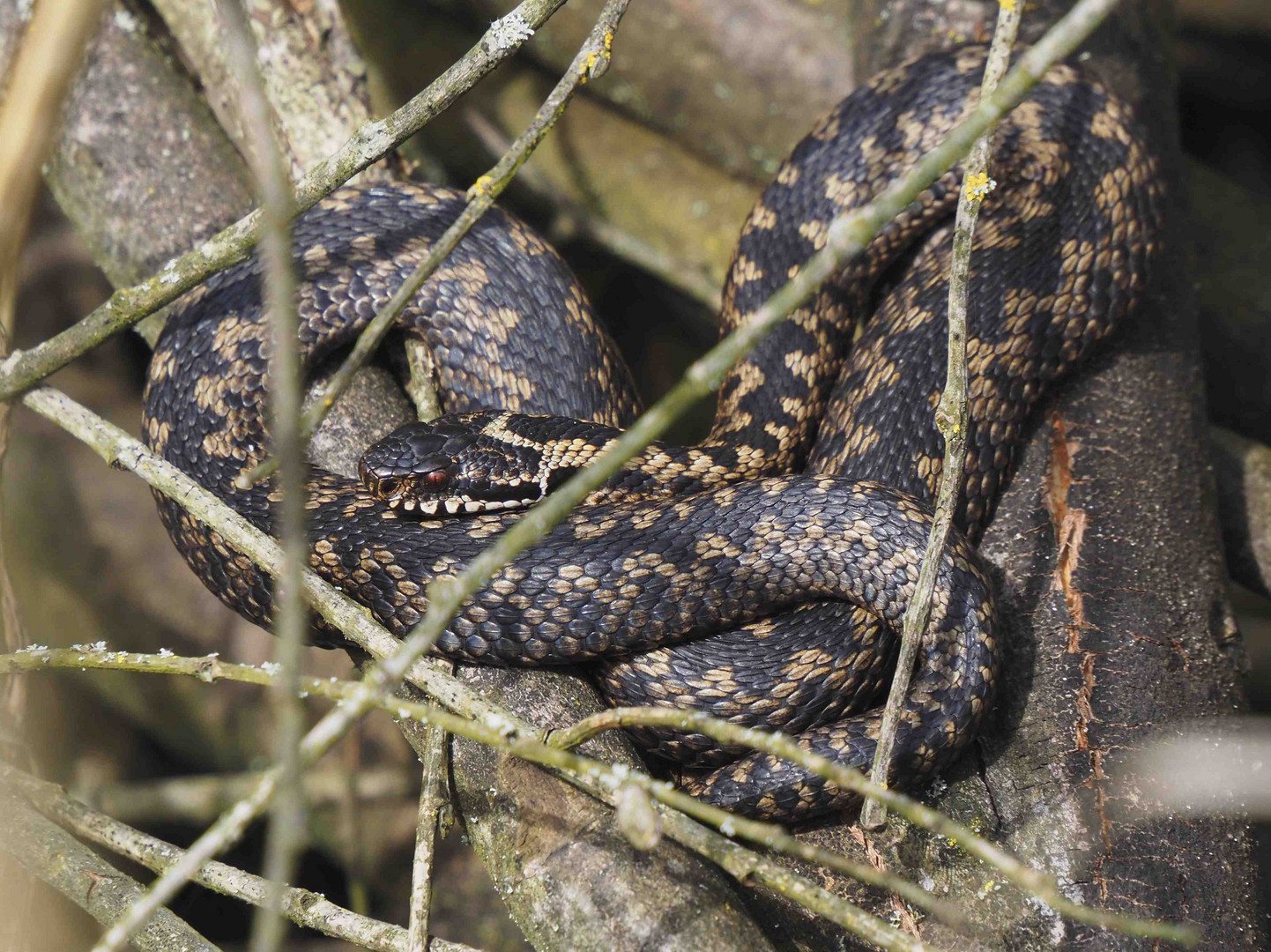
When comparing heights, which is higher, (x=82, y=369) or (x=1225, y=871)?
(x=82, y=369)

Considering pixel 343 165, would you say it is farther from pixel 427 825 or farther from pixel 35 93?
pixel 427 825

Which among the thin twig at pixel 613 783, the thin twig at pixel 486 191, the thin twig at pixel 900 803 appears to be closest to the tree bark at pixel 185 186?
the thin twig at pixel 613 783

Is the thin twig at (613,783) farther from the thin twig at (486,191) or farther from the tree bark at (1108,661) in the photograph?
the tree bark at (1108,661)

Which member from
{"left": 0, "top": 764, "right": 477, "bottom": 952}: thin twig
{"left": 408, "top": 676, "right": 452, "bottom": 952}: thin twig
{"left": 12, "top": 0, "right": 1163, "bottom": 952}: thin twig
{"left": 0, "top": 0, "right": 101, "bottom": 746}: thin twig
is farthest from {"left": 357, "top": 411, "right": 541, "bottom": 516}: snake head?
{"left": 0, "top": 0, "right": 101, "bottom": 746}: thin twig

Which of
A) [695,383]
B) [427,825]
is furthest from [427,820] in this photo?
[695,383]

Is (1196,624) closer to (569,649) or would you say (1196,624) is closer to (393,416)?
(569,649)

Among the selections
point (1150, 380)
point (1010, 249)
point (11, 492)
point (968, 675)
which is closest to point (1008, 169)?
point (1010, 249)
